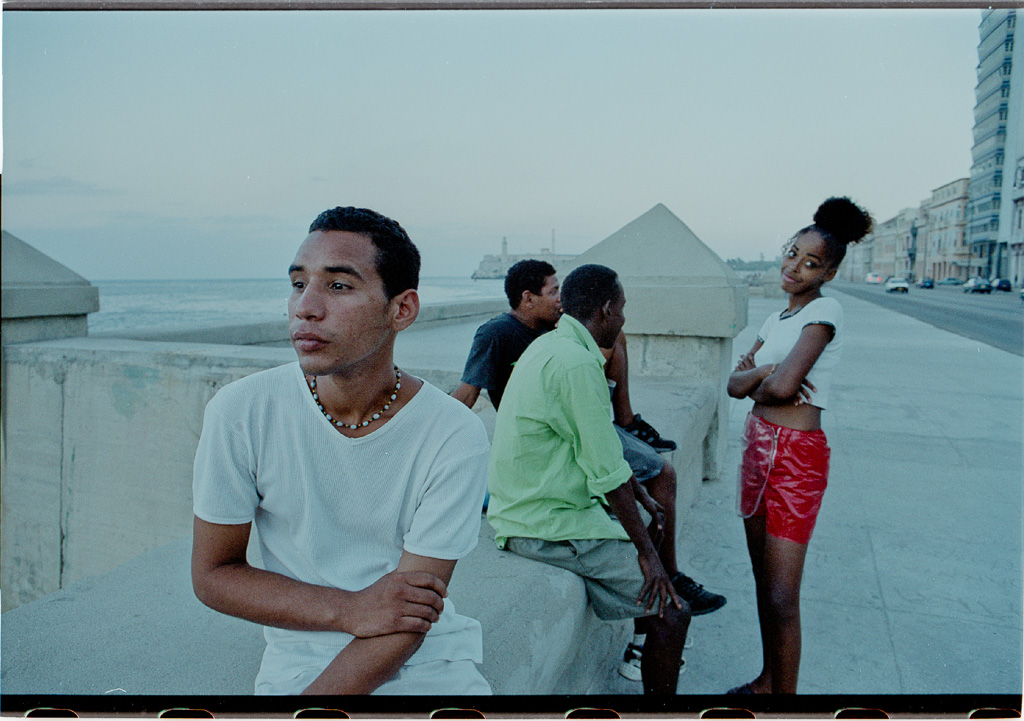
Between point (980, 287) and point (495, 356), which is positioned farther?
point (980, 287)

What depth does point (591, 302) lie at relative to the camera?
96.6 inches

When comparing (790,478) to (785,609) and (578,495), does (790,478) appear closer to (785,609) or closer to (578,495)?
(785,609)

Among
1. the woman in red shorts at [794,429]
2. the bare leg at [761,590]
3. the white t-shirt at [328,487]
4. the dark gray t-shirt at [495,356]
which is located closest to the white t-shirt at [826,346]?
the woman in red shorts at [794,429]

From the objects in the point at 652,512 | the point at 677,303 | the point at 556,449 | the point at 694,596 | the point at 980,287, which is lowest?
the point at 694,596

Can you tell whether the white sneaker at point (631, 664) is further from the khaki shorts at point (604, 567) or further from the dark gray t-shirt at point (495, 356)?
the dark gray t-shirt at point (495, 356)

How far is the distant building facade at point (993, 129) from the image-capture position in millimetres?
2201

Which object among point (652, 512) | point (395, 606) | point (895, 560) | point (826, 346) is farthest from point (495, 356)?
point (895, 560)

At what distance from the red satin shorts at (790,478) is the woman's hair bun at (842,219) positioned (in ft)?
2.40

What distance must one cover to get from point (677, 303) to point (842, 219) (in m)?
2.25

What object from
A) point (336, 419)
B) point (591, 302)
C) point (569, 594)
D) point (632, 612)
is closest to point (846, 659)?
point (632, 612)

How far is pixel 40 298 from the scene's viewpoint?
5.29 m

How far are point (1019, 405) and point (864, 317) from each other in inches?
365

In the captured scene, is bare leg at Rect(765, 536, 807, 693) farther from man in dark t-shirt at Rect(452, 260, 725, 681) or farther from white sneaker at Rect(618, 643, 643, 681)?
man in dark t-shirt at Rect(452, 260, 725, 681)

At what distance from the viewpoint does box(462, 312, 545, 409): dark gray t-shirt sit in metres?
3.35
